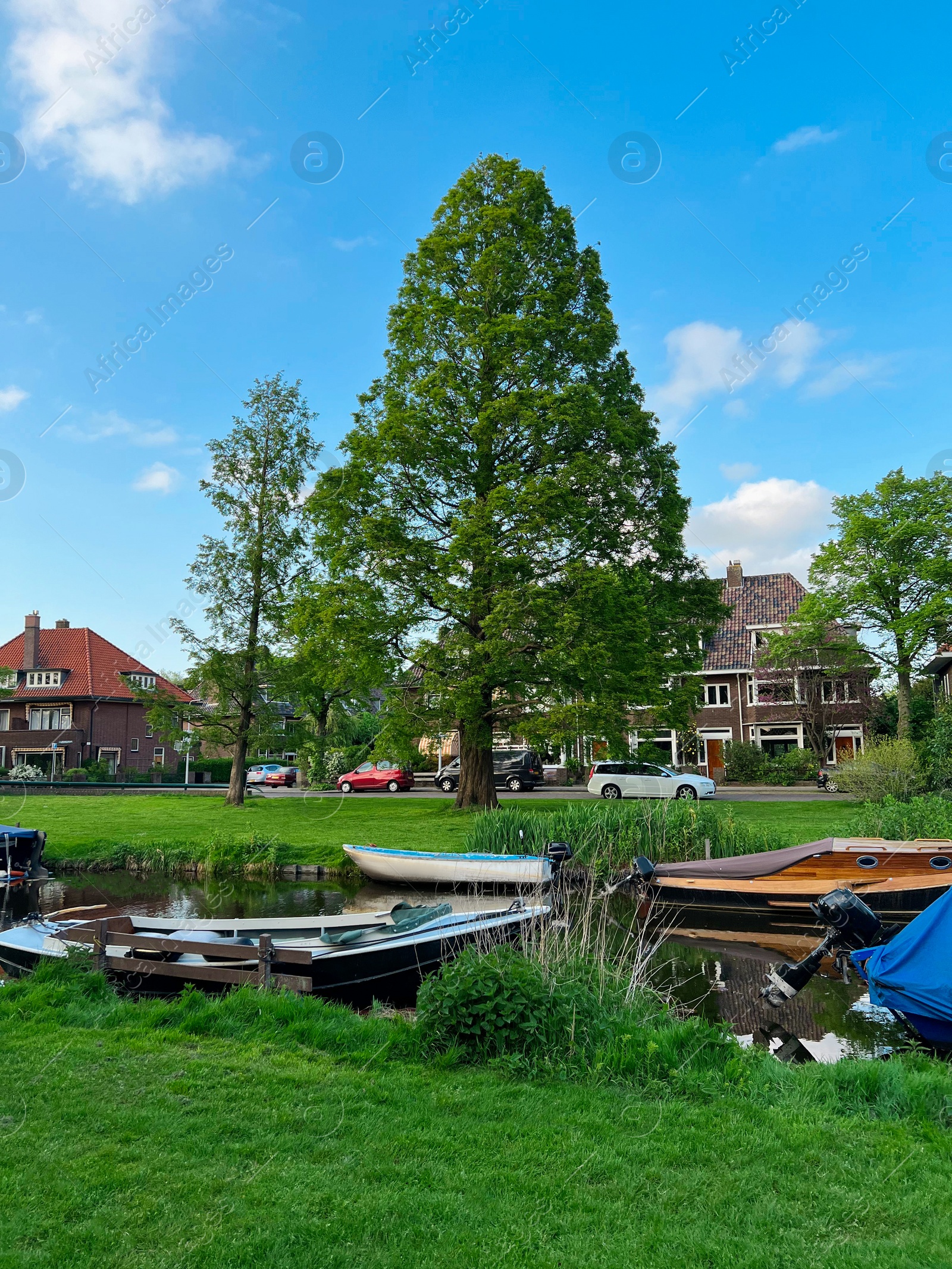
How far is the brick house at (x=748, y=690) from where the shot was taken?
41.7 metres

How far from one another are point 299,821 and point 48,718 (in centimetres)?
3184

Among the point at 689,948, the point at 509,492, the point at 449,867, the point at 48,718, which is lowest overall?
the point at 689,948

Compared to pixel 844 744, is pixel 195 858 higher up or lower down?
lower down

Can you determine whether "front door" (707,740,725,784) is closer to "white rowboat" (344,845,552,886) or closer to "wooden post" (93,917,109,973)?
"white rowboat" (344,845,552,886)

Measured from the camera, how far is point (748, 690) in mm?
43250

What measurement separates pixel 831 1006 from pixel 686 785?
20.2 meters

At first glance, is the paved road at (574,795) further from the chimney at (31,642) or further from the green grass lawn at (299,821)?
the chimney at (31,642)

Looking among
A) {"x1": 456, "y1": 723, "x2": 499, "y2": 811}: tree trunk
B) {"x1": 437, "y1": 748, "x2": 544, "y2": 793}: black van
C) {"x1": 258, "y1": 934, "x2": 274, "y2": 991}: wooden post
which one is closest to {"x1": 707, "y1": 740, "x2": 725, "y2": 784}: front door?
{"x1": 437, "y1": 748, "x2": 544, "y2": 793}: black van

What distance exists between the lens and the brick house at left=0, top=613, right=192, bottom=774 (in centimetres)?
4766

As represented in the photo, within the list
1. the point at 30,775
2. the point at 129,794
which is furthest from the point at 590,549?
the point at 30,775

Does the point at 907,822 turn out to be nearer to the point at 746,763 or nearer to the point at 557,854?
the point at 557,854

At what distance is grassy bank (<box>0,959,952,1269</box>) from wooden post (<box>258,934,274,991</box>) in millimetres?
1544

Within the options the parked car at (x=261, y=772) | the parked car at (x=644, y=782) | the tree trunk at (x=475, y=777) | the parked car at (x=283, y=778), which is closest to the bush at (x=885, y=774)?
the parked car at (x=644, y=782)

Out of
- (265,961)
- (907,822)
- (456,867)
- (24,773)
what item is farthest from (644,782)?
(24,773)
